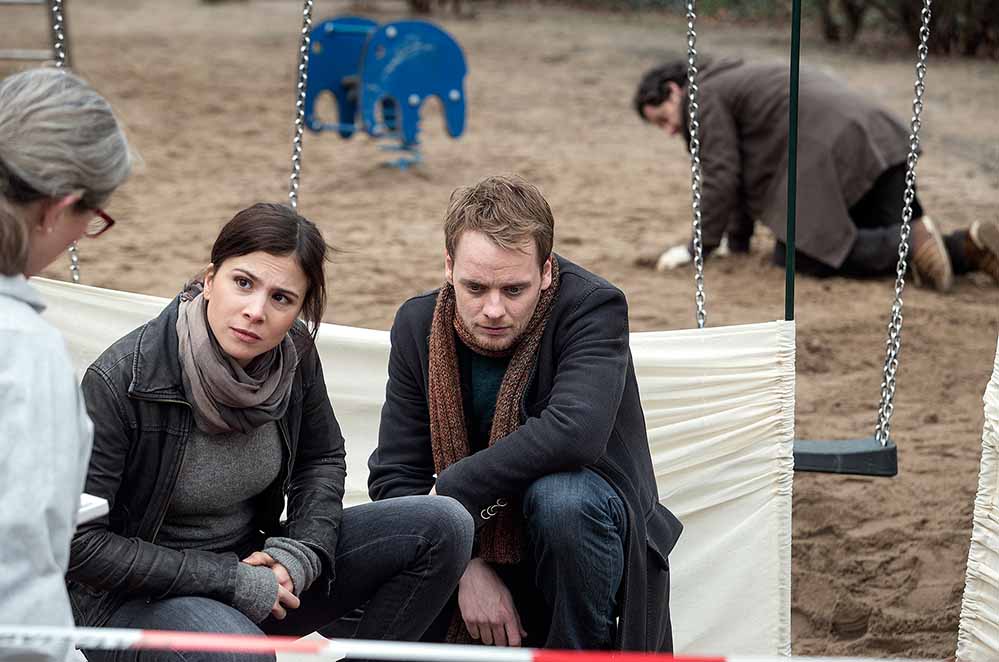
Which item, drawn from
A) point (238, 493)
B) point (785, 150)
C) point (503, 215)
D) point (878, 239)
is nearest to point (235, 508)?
point (238, 493)

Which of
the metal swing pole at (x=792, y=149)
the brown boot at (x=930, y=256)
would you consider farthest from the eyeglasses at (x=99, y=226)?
the brown boot at (x=930, y=256)

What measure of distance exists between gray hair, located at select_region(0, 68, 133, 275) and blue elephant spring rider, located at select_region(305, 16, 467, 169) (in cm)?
640

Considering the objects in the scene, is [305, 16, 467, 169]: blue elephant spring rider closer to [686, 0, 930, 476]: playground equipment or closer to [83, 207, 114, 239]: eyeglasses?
[686, 0, 930, 476]: playground equipment

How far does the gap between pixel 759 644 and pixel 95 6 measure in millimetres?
15237

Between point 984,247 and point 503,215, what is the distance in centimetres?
413

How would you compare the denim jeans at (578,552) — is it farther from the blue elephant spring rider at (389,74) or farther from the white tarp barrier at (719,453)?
the blue elephant spring rider at (389,74)

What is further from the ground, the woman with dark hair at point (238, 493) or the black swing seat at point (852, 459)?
the woman with dark hair at point (238, 493)

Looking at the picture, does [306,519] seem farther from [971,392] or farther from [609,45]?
[609,45]

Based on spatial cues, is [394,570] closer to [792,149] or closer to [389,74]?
[792,149]

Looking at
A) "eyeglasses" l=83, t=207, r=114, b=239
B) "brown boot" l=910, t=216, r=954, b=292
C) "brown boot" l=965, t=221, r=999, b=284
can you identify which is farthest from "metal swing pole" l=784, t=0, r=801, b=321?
"brown boot" l=965, t=221, r=999, b=284

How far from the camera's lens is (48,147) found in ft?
5.36

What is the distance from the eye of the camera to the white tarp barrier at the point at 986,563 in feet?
9.01

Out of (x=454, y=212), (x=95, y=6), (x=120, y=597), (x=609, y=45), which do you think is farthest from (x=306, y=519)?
(x=95, y=6)

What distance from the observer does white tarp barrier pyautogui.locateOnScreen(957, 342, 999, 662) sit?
108 inches
